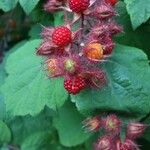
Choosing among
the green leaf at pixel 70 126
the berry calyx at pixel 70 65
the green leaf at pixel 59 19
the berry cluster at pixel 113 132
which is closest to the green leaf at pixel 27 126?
the green leaf at pixel 70 126

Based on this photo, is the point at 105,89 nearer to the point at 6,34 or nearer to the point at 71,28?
the point at 71,28

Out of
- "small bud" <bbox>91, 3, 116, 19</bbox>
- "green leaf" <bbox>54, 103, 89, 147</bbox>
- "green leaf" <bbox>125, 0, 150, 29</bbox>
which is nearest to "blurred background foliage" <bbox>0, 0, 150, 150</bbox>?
"green leaf" <bbox>54, 103, 89, 147</bbox>

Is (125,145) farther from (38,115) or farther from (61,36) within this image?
(38,115)

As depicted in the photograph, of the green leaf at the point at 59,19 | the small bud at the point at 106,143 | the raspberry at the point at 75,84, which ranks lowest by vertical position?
the small bud at the point at 106,143

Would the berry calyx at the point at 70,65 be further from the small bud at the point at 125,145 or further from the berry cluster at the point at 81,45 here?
the small bud at the point at 125,145

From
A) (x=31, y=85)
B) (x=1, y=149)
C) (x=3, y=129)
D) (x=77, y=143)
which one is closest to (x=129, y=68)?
(x=31, y=85)

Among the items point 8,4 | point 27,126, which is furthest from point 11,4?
point 27,126
